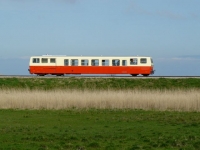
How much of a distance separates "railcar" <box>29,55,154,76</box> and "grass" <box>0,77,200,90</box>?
8.05 metres

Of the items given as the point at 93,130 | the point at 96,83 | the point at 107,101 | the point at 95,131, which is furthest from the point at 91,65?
the point at 95,131

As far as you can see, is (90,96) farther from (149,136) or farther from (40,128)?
(149,136)

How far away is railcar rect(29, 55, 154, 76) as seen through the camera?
53.2m

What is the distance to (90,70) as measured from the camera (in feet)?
176

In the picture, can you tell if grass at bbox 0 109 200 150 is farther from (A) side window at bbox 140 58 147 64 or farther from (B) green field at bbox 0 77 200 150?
(A) side window at bbox 140 58 147 64

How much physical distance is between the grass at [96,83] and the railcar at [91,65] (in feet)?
26.4

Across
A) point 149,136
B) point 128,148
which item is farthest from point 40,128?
point 128,148

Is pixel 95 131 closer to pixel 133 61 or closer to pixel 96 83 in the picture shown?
pixel 96 83

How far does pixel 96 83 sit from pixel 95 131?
89.5 feet

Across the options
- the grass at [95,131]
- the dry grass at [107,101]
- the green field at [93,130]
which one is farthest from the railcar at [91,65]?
the grass at [95,131]

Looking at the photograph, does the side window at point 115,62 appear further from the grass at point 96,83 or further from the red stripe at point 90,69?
the grass at point 96,83

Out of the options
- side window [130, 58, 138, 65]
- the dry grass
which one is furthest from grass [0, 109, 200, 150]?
side window [130, 58, 138, 65]

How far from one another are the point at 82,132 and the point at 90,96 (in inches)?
501

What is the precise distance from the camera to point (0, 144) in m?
13.6
